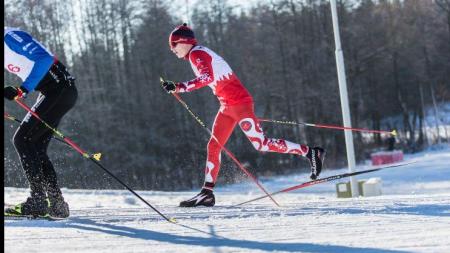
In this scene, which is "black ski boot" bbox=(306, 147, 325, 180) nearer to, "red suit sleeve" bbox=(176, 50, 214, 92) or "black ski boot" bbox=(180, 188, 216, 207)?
"black ski boot" bbox=(180, 188, 216, 207)

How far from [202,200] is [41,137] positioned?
161 cm

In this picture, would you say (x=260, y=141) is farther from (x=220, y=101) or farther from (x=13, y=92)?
(x=13, y=92)

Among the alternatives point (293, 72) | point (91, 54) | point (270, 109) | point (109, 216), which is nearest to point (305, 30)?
point (293, 72)

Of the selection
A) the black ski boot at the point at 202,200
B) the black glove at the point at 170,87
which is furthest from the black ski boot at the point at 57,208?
the black glove at the point at 170,87

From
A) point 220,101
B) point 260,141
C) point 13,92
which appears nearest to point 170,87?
point 220,101

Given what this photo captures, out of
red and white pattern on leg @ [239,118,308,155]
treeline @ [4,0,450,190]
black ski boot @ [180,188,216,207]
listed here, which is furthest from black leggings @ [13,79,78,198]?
treeline @ [4,0,450,190]

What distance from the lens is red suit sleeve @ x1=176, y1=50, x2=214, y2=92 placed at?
17.4 ft

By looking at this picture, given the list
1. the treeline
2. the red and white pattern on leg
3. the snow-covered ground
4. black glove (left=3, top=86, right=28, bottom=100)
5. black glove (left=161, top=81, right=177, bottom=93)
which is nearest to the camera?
the snow-covered ground

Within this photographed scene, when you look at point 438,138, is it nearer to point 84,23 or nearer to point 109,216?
point 84,23

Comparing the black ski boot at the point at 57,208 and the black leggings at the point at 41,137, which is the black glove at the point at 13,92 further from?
the black ski boot at the point at 57,208

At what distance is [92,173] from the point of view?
24500mm

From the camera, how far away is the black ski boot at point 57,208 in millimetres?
4777

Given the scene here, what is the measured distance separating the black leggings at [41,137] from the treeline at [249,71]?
68.3 feet

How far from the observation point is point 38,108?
4.76m
